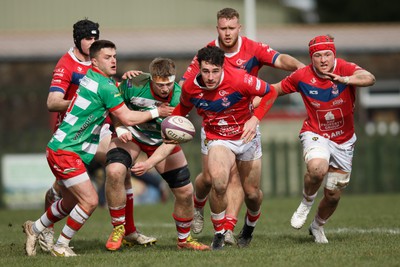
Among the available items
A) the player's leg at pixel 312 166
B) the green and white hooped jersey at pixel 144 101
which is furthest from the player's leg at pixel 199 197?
the player's leg at pixel 312 166

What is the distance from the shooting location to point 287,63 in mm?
10242

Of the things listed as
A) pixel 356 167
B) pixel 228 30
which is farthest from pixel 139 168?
pixel 356 167

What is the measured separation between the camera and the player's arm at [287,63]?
33.6 feet

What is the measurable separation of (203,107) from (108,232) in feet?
11.7

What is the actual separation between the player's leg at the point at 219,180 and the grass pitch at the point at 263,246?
0.67 ft

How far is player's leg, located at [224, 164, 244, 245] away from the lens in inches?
388

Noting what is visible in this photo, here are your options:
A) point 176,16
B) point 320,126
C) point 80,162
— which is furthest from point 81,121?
point 176,16

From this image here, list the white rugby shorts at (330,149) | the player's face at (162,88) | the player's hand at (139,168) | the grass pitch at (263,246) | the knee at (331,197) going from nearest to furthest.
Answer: the grass pitch at (263,246), the player's hand at (139,168), the player's face at (162,88), the white rugby shorts at (330,149), the knee at (331,197)

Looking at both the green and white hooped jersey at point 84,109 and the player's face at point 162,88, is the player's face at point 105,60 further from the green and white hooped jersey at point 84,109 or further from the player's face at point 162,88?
the player's face at point 162,88

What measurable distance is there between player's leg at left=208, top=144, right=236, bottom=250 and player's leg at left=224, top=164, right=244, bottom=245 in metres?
0.43

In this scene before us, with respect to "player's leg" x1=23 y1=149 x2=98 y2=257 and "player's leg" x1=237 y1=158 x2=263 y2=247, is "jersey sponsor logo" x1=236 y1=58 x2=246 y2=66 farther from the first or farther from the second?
"player's leg" x1=23 y1=149 x2=98 y2=257

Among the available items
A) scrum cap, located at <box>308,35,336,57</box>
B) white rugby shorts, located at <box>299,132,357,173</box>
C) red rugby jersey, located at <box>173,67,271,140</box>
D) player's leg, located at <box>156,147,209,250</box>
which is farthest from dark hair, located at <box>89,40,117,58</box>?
white rugby shorts, located at <box>299,132,357,173</box>

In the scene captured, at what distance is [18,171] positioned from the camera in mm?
19719

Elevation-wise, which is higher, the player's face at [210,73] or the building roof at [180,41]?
the player's face at [210,73]
